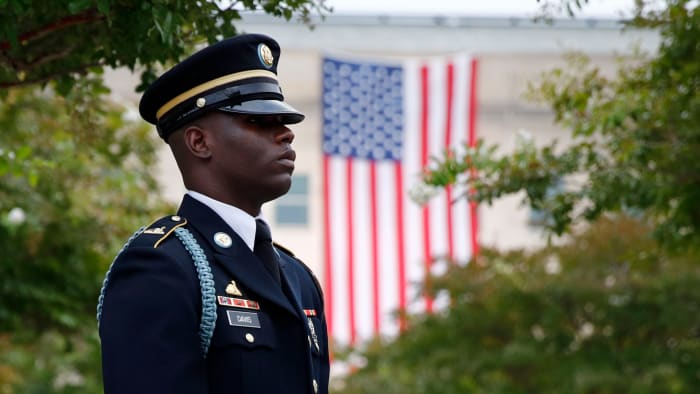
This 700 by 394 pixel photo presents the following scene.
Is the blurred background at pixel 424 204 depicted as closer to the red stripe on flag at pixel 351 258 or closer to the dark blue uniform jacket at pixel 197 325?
the red stripe on flag at pixel 351 258

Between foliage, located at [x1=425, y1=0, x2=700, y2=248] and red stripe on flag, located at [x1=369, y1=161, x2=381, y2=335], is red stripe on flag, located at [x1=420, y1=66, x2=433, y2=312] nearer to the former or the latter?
red stripe on flag, located at [x1=369, y1=161, x2=381, y2=335]

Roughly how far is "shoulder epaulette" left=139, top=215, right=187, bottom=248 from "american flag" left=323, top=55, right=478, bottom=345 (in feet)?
43.5

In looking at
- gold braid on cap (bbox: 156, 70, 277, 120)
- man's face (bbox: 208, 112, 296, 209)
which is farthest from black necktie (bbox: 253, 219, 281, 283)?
gold braid on cap (bbox: 156, 70, 277, 120)

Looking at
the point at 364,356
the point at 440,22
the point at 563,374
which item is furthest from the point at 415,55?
the point at 563,374

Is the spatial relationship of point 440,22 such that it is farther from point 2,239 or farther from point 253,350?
point 253,350

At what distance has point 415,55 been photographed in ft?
96.0

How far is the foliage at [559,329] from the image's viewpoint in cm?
1399

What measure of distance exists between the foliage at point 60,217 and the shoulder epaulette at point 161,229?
21.8 feet

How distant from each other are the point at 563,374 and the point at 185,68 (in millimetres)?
11368

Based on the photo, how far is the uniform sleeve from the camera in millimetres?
3150

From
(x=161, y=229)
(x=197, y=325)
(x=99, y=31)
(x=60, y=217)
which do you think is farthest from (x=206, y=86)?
(x=60, y=217)

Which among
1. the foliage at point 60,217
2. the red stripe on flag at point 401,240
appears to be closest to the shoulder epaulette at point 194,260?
the foliage at point 60,217

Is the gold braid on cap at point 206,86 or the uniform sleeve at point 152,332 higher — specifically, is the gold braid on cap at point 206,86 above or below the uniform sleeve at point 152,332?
above

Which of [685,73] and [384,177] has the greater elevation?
[685,73]
